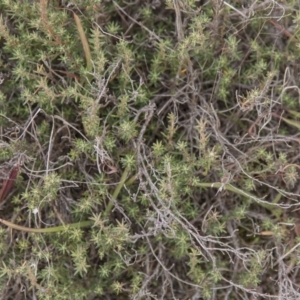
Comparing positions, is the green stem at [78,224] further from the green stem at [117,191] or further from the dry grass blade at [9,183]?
the dry grass blade at [9,183]

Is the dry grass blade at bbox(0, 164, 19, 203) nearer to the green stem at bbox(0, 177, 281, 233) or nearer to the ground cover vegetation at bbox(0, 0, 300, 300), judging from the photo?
the ground cover vegetation at bbox(0, 0, 300, 300)

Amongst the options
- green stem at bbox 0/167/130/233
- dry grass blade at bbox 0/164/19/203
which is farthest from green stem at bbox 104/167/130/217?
dry grass blade at bbox 0/164/19/203

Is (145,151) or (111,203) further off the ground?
(145,151)

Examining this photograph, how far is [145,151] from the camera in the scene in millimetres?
1896

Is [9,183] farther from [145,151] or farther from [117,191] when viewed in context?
[145,151]

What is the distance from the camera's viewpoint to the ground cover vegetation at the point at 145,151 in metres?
1.77

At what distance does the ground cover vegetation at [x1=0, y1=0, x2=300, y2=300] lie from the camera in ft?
5.80

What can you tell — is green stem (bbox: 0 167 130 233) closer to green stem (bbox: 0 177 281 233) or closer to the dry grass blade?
green stem (bbox: 0 177 281 233)

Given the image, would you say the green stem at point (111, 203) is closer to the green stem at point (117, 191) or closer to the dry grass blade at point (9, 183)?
the green stem at point (117, 191)

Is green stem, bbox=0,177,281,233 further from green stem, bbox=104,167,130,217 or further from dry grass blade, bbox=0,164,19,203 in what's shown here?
dry grass blade, bbox=0,164,19,203

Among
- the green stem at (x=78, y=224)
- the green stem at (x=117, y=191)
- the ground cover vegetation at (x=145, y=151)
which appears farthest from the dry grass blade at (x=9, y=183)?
the green stem at (x=117, y=191)

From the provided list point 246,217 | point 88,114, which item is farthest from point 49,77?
point 246,217

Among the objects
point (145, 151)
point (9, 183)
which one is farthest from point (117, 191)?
Answer: point (9, 183)

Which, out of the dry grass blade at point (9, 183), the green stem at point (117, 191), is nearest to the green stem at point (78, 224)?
the green stem at point (117, 191)
